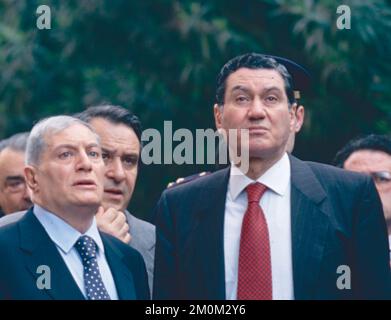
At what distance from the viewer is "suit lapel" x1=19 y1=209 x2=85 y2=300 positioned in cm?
429

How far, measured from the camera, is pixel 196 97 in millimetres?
6844

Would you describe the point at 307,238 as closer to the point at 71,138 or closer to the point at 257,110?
the point at 257,110

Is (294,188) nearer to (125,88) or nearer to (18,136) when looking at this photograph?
(18,136)

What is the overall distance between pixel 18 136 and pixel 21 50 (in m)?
1.77

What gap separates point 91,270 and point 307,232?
0.71 metres

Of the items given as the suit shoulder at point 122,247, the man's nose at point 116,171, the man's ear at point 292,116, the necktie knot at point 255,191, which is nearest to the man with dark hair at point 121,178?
the man's nose at point 116,171

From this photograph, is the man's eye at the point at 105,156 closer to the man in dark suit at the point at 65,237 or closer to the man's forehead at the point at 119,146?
the man's forehead at the point at 119,146

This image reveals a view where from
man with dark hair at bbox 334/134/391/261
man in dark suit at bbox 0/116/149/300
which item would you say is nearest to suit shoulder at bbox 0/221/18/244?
man in dark suit at bbox 0/116/149/300

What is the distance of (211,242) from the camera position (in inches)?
172

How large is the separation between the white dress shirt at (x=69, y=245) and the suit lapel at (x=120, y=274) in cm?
2

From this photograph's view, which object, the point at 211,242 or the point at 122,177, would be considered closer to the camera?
the point at 211,242

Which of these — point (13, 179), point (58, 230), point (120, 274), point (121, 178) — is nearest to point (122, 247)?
point (120, 274)

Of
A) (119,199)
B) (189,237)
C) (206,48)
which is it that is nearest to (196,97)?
(206,48)

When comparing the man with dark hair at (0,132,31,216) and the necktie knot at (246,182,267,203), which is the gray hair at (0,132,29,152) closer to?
the man with dark hair at (0,132,31,216)
